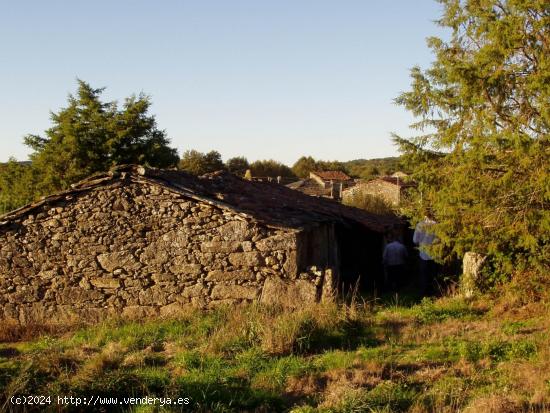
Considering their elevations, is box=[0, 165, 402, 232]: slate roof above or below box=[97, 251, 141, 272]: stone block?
above

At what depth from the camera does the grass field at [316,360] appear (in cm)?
662

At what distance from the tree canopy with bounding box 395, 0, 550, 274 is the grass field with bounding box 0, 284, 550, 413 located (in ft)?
4.66

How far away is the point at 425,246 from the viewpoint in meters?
12.3

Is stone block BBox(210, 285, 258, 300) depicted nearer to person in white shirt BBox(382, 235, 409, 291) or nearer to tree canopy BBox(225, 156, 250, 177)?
person in white shirt BBox(382, 235, 409, 291)

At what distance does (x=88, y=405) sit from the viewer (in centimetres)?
648

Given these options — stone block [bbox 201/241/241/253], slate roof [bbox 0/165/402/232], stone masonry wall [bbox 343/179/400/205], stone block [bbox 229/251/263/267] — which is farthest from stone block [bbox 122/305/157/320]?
stone masonry wall [bbox 343/179/400/205]

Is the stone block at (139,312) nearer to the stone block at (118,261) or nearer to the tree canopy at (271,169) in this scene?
the stone block at (118,261)

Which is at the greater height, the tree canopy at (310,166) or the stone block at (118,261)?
the tree canopy at (310,166)

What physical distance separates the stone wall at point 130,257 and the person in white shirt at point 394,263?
4.29m

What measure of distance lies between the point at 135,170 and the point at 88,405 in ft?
22.3

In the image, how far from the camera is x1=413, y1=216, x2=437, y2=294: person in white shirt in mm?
12344

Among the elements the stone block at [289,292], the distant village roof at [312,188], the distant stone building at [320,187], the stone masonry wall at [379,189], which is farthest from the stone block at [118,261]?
the distant village roof at [312,188]

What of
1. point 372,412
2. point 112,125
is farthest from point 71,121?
point 372,412

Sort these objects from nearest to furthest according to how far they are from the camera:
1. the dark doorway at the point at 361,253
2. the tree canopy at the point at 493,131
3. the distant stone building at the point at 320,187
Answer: the tree canopy at the point at 493,131 → the dark doorway at the point at 361,253 → the distant stone building at the point at 320,187
